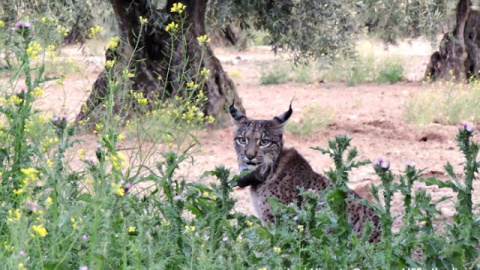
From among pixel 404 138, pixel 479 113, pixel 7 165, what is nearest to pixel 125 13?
pixel 404 138

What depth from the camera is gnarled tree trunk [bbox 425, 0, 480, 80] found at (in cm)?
1797

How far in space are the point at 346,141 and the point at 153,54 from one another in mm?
8083

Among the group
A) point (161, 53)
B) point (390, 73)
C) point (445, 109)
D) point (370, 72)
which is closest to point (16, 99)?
point (161, 53)

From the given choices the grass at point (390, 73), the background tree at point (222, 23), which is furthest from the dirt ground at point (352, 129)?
the background tree at point (222, 23)

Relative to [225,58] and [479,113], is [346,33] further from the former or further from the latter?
[225,58]

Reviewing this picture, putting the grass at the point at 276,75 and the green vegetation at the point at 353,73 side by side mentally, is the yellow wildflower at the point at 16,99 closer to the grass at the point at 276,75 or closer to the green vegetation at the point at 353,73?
the green vegetation at the point at 353,73

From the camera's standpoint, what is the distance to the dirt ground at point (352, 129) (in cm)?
1028

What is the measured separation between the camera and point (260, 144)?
7129 millimetres

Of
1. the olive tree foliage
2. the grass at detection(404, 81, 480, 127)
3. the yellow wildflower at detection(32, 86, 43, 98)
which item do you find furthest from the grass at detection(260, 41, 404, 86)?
the yellow wildflower at detection(32, 86, 43, 98)

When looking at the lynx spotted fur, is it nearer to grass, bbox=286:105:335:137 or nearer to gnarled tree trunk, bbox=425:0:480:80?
grass, bbox=286:105:335:137

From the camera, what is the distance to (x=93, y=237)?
3.66 metres

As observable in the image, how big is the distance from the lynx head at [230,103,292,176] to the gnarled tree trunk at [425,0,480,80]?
1131 cm

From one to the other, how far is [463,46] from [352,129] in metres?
5.73

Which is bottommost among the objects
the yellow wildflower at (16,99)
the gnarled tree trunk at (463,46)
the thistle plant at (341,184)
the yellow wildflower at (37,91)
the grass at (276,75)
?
the grass at (276,75)
